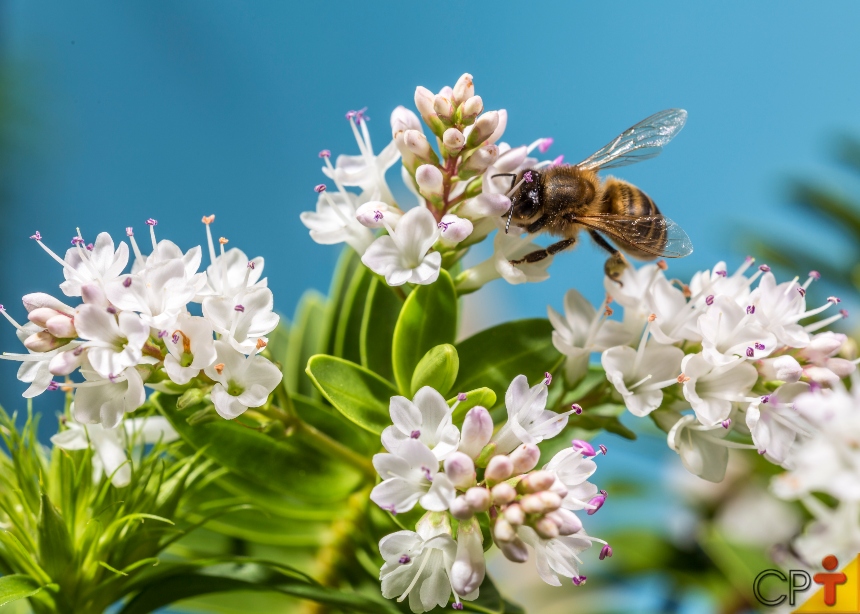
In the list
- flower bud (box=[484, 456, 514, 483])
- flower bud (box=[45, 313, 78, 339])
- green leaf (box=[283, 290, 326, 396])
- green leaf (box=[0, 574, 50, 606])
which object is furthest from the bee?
green leaf (box=[0, 574, 50, 606])

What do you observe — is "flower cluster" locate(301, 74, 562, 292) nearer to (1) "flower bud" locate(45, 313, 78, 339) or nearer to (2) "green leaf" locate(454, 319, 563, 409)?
(2) "green leaf" locate(454, 319, 563, 409)

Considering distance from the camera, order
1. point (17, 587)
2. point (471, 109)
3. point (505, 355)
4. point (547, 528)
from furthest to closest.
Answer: point (505, 355), point (471, 109), point (17, 587), point (547, 528)

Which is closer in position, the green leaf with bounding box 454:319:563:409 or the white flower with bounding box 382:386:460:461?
the white flower with bounding box 382:386:460:461

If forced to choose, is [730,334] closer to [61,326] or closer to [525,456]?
[525,456]

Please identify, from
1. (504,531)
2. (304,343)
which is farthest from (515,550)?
(304,343)

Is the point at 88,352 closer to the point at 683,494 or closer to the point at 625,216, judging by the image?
the point at 625,216

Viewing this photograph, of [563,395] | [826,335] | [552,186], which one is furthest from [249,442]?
[826,335]
